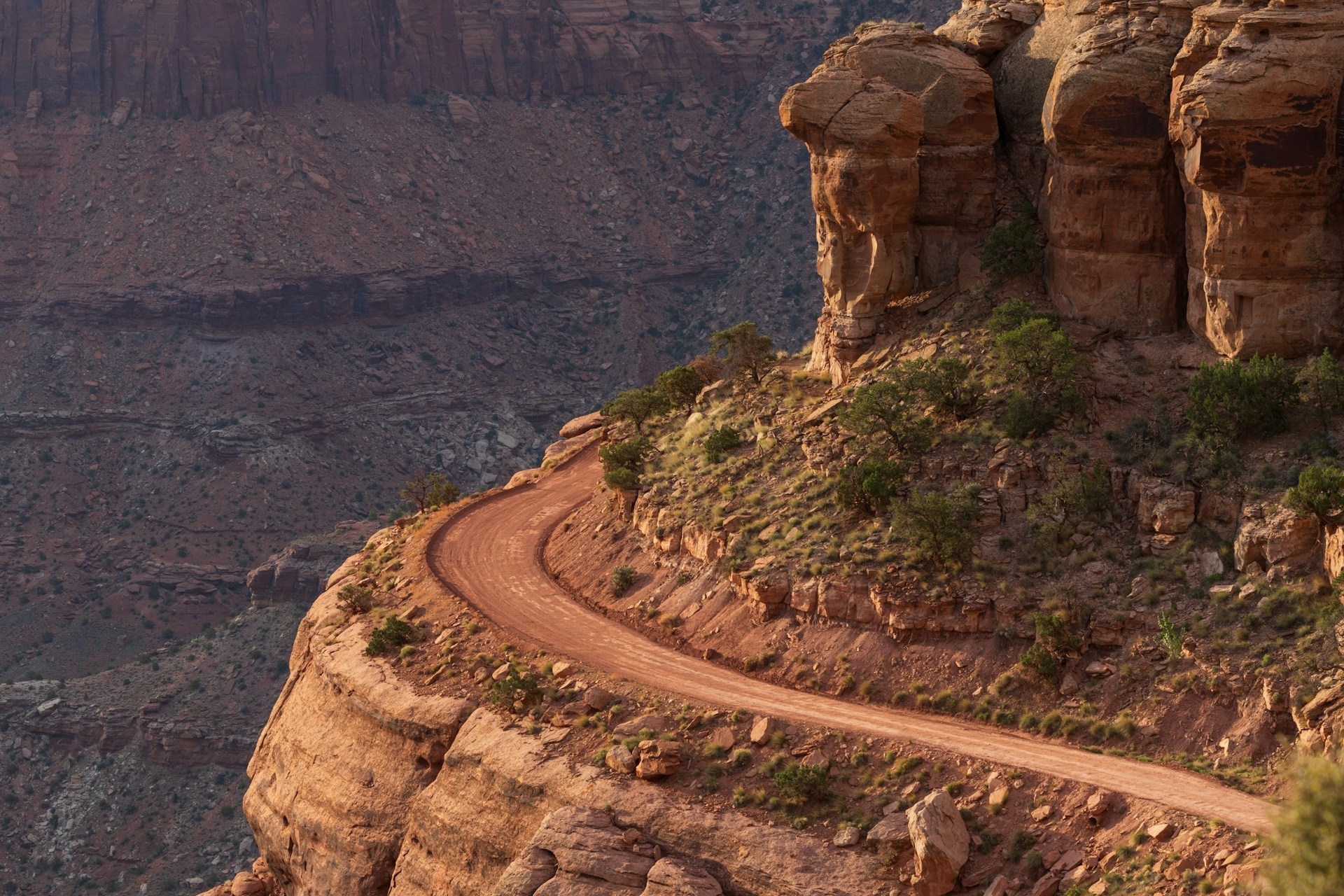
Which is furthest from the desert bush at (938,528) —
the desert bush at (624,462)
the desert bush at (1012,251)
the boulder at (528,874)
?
the desert bush at (624,462)

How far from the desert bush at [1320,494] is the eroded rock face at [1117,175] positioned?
35.4 ft

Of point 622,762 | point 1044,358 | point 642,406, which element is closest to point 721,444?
point 642,406

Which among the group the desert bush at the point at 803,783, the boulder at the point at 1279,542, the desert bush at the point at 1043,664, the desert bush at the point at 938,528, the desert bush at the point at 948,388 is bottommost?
the desert bush at the point at 803,783

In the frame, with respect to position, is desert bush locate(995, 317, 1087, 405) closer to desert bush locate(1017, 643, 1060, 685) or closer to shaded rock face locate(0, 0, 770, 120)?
desert bush locate(1017, 643, 1060, 685)

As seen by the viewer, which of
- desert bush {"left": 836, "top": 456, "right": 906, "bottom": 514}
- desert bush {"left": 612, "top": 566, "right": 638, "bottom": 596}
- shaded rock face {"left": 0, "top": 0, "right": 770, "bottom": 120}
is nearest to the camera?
desert bush {"left": 836, "top": 456, "right": 906, "bottom": 514}

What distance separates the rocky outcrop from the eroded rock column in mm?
62418

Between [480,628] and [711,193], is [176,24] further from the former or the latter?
[480,628]

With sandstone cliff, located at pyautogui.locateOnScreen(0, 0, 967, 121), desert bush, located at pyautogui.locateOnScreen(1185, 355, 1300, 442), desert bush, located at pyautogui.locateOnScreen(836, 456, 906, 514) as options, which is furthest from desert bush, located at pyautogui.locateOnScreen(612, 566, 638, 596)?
sandstone cliff, located at pyautogui.locateOnScreen(0, 0, 967, 121)

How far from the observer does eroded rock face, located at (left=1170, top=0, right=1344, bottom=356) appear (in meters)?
50.9

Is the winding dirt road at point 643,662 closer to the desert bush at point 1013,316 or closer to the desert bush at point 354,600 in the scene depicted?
the desert bush at point 354,600

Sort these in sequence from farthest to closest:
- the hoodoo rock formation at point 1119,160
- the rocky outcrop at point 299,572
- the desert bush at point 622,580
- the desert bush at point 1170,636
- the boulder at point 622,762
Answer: the rocky outcrop at point 299,572 < the desert bush at point 622,580 < the hoodoo rock formation at point 1119,160 < the boulder at point 622,762 < the desert bush at point 1170,636

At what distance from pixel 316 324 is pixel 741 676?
114576 millimetres

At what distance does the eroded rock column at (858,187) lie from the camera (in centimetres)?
5975

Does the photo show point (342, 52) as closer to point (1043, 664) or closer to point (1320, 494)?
point (1043, 664)
